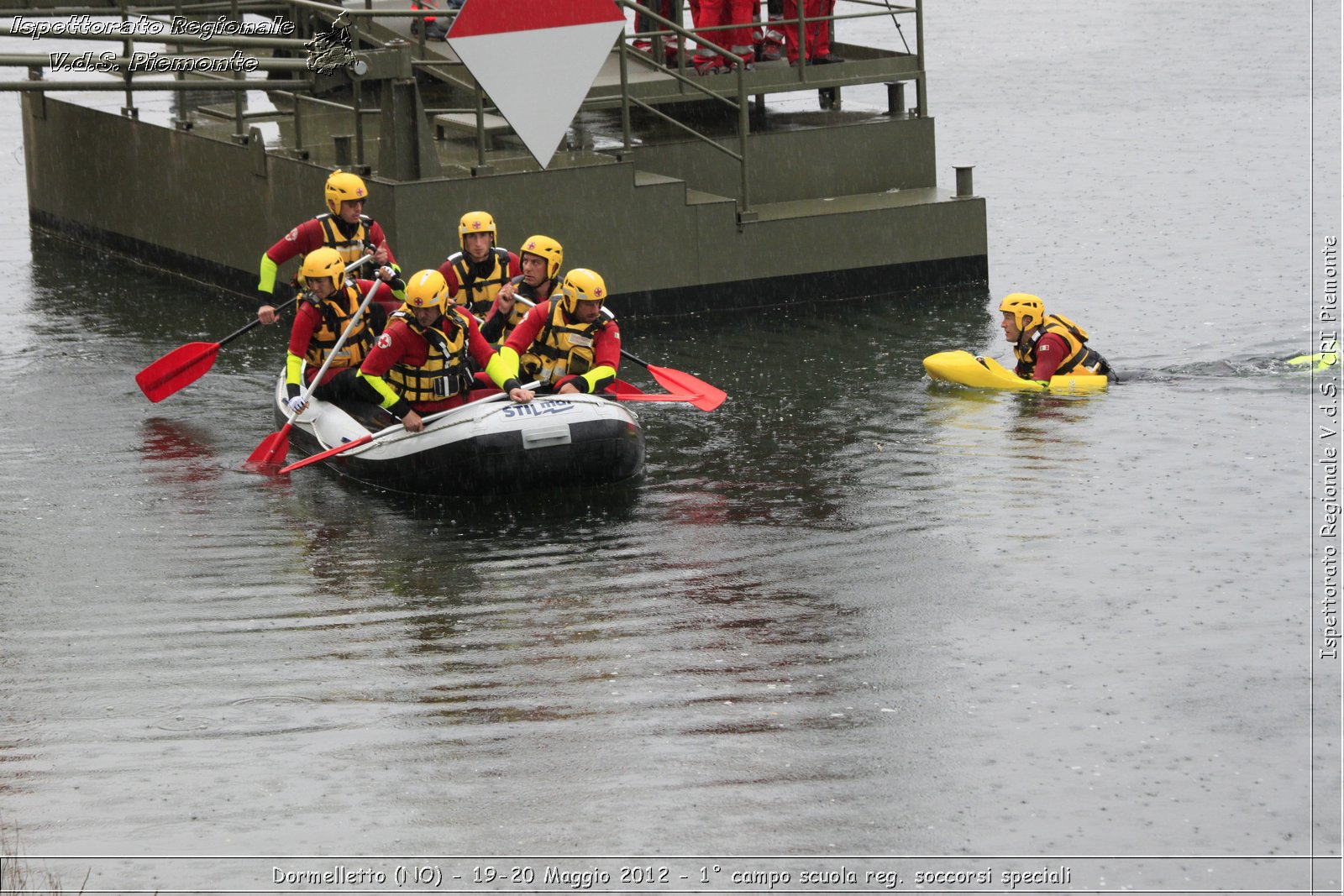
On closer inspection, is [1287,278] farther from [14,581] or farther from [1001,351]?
[14,581]

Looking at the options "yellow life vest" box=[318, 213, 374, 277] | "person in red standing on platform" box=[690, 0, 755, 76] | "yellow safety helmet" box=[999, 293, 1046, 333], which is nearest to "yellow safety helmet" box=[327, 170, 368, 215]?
"yellow life vest" box=[318, 213, 374, 277]

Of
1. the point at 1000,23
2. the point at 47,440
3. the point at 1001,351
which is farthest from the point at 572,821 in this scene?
the point at 1000,23

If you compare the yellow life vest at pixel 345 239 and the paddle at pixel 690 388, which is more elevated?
the yellow life vest at pixel 345 239

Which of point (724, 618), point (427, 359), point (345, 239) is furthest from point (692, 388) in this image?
point (724, 618)

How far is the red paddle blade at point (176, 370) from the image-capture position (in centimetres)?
1541

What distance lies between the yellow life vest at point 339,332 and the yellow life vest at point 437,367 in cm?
79

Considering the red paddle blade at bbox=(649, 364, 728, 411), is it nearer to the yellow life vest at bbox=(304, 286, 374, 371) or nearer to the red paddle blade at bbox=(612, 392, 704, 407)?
the red paddle blade at bbox=(612, 392, 704, 407)

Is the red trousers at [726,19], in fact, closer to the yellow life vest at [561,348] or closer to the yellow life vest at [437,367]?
the yellow life vest at [561,348]

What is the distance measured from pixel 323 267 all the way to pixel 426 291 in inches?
52.3

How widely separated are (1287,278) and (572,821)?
41.2 feet

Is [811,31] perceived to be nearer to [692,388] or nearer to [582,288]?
[692,388]

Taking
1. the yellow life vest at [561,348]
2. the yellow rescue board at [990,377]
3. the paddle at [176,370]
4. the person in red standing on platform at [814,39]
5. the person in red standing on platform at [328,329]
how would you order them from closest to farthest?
the yellow life vest at [561,348] → the person in red standing on platform at [328,329] → the yellow rescue board at [990,377] → the paddle at [176,370] → the person in red standing on platform at [814,39]

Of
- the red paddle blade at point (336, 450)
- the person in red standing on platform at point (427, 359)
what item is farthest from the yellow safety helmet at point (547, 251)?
the red paddle blade at point (336, 450)

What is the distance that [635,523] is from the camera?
12328 millimetres
